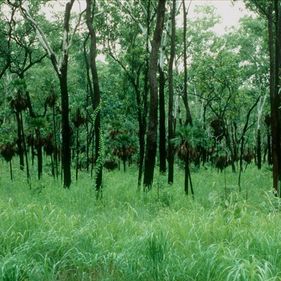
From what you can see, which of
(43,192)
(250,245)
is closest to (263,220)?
(250,245)

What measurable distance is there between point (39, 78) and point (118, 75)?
6717 mm

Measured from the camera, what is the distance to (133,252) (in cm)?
589

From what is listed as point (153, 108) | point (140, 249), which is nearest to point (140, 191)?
point (153, 108)

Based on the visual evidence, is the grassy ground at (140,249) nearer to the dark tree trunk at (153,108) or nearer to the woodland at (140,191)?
the woodland at (140,191)

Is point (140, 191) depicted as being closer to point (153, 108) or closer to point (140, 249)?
point (153, 108)

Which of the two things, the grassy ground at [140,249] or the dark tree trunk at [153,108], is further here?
the dark tree trunk at [153,108]

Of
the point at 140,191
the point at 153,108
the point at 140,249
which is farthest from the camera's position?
the point at 153,108

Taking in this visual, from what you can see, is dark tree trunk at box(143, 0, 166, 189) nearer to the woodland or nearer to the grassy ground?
the woodland

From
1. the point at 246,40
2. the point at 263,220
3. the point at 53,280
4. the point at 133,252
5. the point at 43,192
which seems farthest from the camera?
the point at 246,40

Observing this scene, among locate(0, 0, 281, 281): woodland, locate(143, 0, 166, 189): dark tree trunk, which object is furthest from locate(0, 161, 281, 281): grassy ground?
locate(143, 0, 166, 189): dark tree trunk

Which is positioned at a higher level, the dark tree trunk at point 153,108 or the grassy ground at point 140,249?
the dark tree trunk at point 153,108

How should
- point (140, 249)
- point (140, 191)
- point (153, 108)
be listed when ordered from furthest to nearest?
point (153, 108), point (140, 191), point (140, 249)

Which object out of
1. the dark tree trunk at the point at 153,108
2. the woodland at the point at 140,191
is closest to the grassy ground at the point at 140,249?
the woodland at the point at 140,191

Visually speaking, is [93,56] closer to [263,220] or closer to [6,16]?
[263,220]
